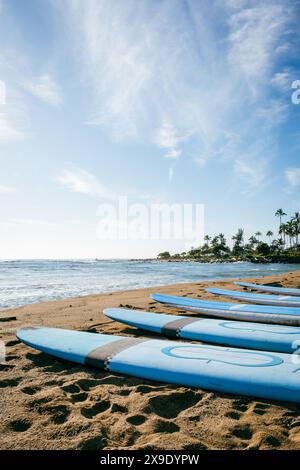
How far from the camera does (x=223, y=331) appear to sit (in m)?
4.59

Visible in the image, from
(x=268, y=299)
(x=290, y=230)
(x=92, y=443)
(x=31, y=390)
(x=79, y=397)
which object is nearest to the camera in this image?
(x=92, y=443)

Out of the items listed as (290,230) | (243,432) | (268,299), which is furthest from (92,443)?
(290,230)

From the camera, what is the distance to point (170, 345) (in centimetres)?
380

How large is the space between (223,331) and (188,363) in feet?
5.04

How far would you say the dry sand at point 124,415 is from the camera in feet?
7.22

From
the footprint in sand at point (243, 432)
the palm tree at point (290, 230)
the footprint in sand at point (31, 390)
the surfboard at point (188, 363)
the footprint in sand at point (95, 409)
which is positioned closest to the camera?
the footprint in sand at point (243, 432)

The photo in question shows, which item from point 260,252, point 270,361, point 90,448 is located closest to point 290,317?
point 270,361

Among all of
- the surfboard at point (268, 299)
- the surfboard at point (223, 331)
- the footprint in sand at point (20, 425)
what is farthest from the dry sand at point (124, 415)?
the surfboard at point (268, 299)

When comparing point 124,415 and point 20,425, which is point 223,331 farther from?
point 20,425

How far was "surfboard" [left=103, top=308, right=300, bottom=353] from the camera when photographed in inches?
162

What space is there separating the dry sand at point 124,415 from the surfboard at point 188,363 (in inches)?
3.5

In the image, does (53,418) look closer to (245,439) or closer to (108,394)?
(108,394)

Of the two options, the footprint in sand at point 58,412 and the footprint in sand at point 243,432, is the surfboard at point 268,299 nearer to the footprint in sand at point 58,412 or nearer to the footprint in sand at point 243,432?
the footprint in sand at point 243,432
